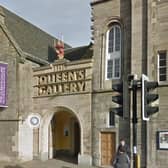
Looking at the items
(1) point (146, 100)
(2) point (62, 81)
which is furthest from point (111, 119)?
(1) point (146, 100)

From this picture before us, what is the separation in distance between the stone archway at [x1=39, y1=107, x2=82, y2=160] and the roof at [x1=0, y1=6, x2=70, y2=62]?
5677 millimetres

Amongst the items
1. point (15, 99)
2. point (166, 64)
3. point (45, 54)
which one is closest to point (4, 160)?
point (15, 99)

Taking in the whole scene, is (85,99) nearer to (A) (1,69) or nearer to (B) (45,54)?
(A) (1,69)

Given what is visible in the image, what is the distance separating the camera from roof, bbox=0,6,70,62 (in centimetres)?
2886

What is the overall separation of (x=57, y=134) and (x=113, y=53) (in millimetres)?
9365

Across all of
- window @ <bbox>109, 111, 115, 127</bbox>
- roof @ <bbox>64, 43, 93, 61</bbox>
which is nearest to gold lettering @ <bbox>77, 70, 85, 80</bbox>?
window @ <bbox>109, 111, 115, 127</bbox>

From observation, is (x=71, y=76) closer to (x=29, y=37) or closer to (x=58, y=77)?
(x=58, y=77)

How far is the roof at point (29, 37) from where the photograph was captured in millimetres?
28862

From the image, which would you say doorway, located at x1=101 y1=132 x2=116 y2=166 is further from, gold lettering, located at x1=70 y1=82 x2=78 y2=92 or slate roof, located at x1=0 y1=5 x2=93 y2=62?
slate roof, located at x1=0 y1=5 x2=93 y2=62

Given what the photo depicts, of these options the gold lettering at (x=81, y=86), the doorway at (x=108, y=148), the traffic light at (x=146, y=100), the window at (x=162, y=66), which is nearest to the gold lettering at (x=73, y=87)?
the gold lettering at (x=81, y=86)

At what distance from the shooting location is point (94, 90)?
2227cm

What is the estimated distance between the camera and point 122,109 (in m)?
9.59

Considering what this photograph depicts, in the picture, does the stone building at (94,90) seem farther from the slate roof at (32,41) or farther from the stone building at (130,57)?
the slate roof at (32,41)

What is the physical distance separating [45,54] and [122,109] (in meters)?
22.4
